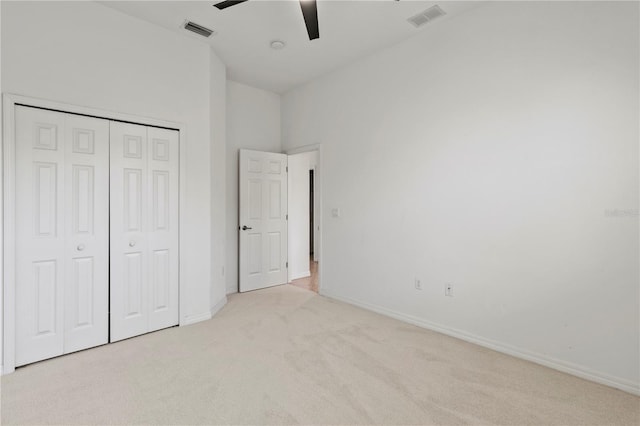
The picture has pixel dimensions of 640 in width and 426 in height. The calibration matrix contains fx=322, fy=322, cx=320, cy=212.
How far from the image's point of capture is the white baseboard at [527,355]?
2223mm

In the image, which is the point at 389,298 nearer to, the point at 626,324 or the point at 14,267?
the point at 626,324

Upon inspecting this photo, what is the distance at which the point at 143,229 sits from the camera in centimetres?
312

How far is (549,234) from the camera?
2537 mm

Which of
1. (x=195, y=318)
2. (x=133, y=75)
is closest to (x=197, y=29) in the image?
(x=133, y=75)

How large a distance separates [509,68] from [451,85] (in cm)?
51

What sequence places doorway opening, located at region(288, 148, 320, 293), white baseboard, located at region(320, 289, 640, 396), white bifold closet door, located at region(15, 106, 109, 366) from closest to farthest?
white baseboard, located at region(320, 289, 640, 396) → white bifold closet door, located at region(15, 106, 109, 366) → doorway opening, located at region(288, 148, 320, 293)

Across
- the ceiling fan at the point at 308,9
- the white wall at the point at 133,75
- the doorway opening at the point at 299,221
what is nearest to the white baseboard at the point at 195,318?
the white wall at the point at 133,75

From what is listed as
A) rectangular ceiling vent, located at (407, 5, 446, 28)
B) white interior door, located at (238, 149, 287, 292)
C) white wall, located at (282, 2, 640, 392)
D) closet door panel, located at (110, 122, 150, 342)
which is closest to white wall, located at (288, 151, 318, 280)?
white interior door, located at (238, 149, 287, 292)

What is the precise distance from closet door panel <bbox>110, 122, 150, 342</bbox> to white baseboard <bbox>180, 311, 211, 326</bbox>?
37cm

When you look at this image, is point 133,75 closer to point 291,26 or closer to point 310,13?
point 291,26

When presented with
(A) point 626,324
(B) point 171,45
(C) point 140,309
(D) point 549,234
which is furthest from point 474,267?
(B) point 171,45

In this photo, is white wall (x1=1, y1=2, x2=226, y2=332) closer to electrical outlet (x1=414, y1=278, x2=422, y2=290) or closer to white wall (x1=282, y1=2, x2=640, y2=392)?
white wall (x1=282, y1=2, x2=640, y2=392)

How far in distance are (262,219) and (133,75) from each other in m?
2.44

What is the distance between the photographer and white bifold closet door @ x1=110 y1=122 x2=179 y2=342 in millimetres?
2965
